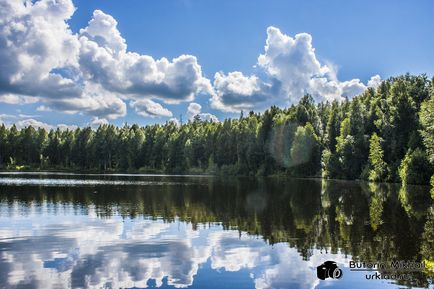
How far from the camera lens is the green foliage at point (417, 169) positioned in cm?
8612

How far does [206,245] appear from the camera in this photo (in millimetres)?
26562

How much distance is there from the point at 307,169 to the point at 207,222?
113 metres

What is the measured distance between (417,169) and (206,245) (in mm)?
71861

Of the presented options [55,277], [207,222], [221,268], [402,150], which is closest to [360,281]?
[221,268]

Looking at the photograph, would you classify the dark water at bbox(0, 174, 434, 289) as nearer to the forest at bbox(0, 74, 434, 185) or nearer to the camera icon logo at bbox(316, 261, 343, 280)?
the camera icon logo at bbox(316, 261, 343, 280)

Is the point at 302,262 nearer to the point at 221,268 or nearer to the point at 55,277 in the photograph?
the point at 221,268

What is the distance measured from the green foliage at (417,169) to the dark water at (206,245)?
146 feet

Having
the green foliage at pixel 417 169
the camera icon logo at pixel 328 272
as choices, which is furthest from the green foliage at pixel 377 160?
the camera icon logo at pixel 328 272

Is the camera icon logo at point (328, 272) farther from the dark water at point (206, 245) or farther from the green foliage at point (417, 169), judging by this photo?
the green foliage at point (417, 169)

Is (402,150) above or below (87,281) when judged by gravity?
above

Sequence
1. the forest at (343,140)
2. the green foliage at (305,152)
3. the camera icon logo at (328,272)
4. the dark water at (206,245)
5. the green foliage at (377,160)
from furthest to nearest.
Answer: the green foliage at (305,152), the green foliage at (377,160), the forest at (343,140), the dark water at (206,245), the camera icon logo at (328,272)

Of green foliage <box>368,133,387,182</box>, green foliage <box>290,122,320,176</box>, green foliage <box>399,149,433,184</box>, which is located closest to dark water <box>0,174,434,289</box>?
green foliage <box>399,149,433,184</box>

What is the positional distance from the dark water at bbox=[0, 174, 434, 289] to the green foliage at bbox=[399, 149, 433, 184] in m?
44.4

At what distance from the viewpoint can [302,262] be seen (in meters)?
21.9
